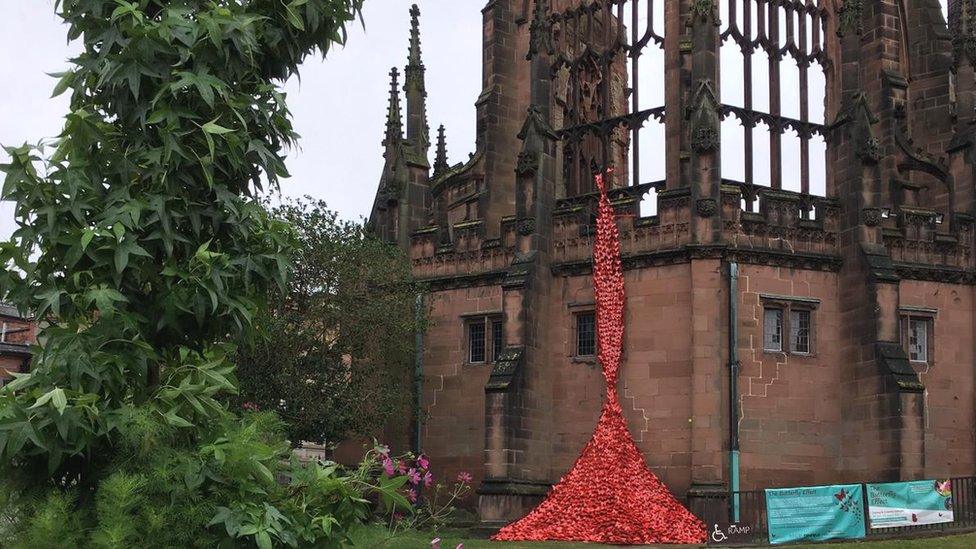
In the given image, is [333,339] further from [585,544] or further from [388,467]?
[388,467]

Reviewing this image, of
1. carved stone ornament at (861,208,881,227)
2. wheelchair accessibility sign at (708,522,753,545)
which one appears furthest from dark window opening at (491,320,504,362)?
carved stone ornament at (861,208,881,227)

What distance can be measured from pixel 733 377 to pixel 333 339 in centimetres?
1008

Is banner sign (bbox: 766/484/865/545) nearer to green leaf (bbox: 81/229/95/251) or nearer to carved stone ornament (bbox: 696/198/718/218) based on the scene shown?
carved stone ornament (bbox: 696/198/718/218)

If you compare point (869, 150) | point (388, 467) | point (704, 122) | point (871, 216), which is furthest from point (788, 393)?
point (388, 467)

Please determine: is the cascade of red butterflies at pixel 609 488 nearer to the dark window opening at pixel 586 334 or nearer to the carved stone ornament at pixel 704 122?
the dark window opening at pixel 586 334

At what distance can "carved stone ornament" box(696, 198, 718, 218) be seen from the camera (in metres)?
29.7

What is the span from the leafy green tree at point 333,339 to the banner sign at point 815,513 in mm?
10491

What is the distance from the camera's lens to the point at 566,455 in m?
31.3

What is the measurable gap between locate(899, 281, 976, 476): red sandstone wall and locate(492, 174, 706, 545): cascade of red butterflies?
24.2 feet

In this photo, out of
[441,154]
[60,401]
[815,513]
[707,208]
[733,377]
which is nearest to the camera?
[60,401]

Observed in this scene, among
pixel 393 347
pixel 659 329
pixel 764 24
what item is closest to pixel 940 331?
pixel 659 329

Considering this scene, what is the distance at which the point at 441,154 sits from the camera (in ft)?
146

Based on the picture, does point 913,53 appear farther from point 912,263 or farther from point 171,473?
point 171,473

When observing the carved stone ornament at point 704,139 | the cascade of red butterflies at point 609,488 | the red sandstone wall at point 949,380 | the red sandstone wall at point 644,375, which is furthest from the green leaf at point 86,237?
the red sandstone wall at point 949,380
